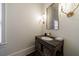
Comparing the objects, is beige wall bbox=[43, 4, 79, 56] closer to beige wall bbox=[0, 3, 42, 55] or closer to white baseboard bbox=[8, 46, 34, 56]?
beige wall bbox=[0, 3, 42, 55]

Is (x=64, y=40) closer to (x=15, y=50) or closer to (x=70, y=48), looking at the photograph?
(x=70, y=48)

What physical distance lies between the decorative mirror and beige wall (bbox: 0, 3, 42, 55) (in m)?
0.27

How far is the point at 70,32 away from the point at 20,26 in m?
1.19

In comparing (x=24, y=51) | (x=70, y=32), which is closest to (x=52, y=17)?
(x=70, y=32)

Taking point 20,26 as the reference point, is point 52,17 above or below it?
above

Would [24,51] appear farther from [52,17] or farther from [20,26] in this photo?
[52,17]

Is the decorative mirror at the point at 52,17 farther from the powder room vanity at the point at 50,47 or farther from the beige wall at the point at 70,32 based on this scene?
the powder room vanity at the point at 50,47

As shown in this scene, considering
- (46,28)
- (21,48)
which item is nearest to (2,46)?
(21,48)

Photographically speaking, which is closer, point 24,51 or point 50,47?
point 50,47

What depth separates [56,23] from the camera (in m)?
2.03

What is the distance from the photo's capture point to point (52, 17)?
7.02 ft

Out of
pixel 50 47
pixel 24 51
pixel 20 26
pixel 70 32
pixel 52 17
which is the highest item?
pixel 52 17

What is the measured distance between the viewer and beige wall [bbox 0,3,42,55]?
201 centimetres

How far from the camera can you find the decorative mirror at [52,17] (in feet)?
6.64
